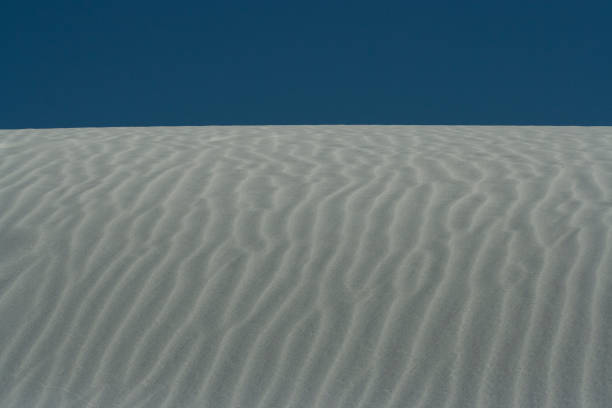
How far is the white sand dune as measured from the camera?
3543 mm

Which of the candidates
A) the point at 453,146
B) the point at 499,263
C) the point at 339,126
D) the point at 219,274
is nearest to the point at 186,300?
the point at 219,274

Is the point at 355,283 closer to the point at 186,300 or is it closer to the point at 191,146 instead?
the point at 186,300

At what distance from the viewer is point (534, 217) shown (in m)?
4.71

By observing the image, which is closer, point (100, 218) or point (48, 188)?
point (100, 218)

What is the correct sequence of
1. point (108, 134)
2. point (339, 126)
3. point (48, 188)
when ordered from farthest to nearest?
point (339, 126) < point (108, 134) < point (48, 188)

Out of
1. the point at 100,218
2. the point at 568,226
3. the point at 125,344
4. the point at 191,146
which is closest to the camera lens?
the point at 125,344

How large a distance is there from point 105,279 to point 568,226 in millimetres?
2957

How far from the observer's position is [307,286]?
4.14m

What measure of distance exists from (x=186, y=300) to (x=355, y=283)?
994mm

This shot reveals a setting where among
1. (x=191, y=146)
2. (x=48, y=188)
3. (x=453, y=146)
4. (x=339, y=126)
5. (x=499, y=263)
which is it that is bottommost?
(x=499, y=263)

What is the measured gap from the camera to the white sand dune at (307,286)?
3.54 metres

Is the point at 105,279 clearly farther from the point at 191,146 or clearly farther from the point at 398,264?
the point at 191,146

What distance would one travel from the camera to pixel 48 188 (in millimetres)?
5465

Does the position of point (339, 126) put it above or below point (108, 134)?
above
